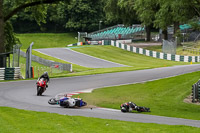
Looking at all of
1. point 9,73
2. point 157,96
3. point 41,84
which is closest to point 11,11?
point 9,73

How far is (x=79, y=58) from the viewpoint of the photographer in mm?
56562

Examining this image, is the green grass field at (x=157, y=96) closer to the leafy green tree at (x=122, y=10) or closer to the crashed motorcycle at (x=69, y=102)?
the crashed motorcycle at (x=69, y=102)

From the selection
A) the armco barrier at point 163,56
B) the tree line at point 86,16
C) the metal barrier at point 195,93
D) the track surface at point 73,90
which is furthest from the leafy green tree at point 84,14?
the metal barrier at point 195,93

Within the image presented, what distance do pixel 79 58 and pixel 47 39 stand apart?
37.6 meters

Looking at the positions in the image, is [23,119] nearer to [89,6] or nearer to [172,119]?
[172,119]

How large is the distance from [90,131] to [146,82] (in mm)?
17282

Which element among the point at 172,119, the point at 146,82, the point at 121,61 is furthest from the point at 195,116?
the point at 121,61

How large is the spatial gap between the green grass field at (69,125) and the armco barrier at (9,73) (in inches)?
704

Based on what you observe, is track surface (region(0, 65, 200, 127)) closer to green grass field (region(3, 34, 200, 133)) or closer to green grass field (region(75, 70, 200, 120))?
green grass field (region(3, 34, 200, 133))

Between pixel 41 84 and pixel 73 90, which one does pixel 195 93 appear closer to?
pixel 73 90

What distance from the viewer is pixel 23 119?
12.8 meters

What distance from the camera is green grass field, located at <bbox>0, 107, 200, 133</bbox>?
36.3 feet

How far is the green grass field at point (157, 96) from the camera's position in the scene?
57.5ft

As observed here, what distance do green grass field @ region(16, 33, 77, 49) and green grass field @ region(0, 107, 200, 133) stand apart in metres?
74.1
